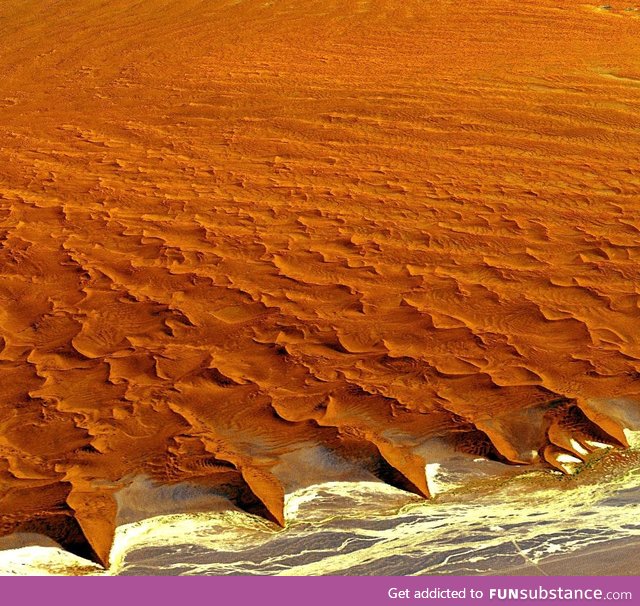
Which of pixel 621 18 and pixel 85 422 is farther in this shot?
pixel 621 18

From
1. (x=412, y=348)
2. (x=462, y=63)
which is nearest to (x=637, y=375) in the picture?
(x=412, y=348)

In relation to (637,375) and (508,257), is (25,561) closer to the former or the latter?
(637,375)

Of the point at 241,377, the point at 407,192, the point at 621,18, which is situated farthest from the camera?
the point at 621,18

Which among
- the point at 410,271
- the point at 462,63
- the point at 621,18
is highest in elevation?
the point at 621,18

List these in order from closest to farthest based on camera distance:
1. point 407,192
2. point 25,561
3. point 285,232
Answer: point 25,561 → point 285,232 → point 407,192

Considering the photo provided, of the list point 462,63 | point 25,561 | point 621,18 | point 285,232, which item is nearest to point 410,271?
point 285,232

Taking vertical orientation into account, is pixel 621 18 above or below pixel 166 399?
above
